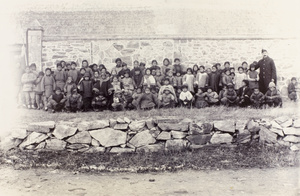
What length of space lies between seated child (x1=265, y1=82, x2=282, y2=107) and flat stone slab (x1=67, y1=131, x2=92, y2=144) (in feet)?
11.1

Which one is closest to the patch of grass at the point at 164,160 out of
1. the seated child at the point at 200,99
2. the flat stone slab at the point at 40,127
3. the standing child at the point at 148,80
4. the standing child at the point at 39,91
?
the flat stone slab at the point at 40,127

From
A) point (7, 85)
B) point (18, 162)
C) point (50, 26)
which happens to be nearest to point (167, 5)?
point (50, 26)

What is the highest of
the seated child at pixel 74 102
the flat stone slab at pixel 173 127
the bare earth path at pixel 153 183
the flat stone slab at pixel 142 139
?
the seated child at pixel 74 102

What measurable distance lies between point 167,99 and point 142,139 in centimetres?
104

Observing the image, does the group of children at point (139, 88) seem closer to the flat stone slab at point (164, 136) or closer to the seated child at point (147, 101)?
the seated child at point (147, 101)

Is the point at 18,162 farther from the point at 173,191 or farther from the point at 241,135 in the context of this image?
the point at 241,135

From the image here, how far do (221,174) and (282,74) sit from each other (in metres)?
2.51

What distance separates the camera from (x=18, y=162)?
409cm

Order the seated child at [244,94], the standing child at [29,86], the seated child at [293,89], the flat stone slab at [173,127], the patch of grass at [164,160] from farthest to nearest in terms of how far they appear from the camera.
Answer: the seated child at [244,94] < the seated child at [293,89] < the standing child at [29,86] < the flat stone slab at [173,127] < the patch of grass at [164,160]

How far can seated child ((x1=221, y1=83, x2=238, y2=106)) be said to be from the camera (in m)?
5.43

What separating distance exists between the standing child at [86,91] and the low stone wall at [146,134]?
64 centimetres

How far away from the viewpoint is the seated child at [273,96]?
530 centimetres

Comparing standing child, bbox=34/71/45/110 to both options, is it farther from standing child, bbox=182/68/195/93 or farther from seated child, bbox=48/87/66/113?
standing child, bbox=182/68/195/93

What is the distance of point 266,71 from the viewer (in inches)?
214
